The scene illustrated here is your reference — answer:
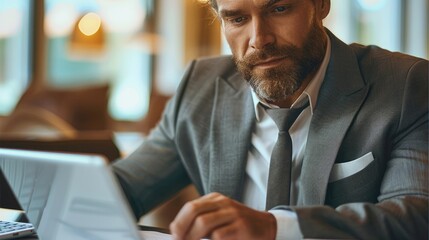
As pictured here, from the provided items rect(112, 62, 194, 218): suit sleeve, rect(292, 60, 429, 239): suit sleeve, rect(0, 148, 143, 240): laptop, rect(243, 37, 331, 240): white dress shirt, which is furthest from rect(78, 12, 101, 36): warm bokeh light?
rect(0, 148, 143, 240): laptop

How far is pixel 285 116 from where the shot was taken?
1552 millimetres

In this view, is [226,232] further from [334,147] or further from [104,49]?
[104,49]

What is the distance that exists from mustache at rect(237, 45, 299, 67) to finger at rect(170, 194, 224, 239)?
21.3 inches

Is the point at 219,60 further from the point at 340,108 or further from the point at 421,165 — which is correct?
the point at 421,165

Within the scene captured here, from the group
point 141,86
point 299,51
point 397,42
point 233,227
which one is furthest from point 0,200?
point 397,42

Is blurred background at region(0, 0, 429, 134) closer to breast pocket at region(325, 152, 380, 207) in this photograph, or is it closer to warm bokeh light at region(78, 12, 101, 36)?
warm bokeh light at region(78, 12, 101, 36)

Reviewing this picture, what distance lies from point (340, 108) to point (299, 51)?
0.15m

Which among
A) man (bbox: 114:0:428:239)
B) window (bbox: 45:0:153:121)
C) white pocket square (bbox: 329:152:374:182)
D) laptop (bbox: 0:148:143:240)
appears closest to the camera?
laptop (bbox: 0:148:143:240)

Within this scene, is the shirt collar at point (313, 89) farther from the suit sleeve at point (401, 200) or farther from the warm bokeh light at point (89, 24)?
the warm bokeh light at point (89, 24)

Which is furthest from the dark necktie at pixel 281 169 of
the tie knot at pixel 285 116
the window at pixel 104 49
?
the window at pixel 104 49

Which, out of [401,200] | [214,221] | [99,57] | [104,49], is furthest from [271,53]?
[99,57]

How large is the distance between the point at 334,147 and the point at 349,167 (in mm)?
52

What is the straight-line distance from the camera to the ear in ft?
5.31

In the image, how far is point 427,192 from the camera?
1.26 meters
